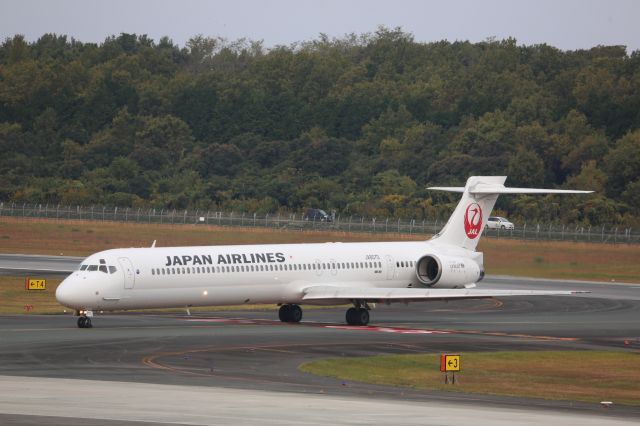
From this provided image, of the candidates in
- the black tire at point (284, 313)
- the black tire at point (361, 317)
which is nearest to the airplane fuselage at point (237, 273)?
the black tire at point (284, 313)

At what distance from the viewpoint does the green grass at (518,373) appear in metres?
33.7

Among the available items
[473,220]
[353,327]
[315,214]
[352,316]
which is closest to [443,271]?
[473,220]

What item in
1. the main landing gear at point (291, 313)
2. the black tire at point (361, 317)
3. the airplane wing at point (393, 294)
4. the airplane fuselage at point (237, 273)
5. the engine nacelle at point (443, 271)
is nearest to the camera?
the airplane fuselage at point (237, 273)

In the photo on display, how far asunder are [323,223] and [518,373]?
63524mm

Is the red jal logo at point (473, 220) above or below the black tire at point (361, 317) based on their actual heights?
above

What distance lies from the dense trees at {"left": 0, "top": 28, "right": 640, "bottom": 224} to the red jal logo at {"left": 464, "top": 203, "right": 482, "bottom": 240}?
61016 mm

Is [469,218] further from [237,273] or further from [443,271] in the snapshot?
[237,273]

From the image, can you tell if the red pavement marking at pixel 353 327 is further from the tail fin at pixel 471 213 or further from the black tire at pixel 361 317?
the tail fin at pixel 471 213

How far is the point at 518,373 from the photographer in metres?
37.3

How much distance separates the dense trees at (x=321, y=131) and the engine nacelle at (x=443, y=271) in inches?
2504

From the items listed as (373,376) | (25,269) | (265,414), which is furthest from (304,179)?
(265,414)

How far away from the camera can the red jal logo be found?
56.4 meters

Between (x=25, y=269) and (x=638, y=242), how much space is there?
4281 centimetres

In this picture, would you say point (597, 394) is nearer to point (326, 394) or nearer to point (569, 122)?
point (326, 394)
